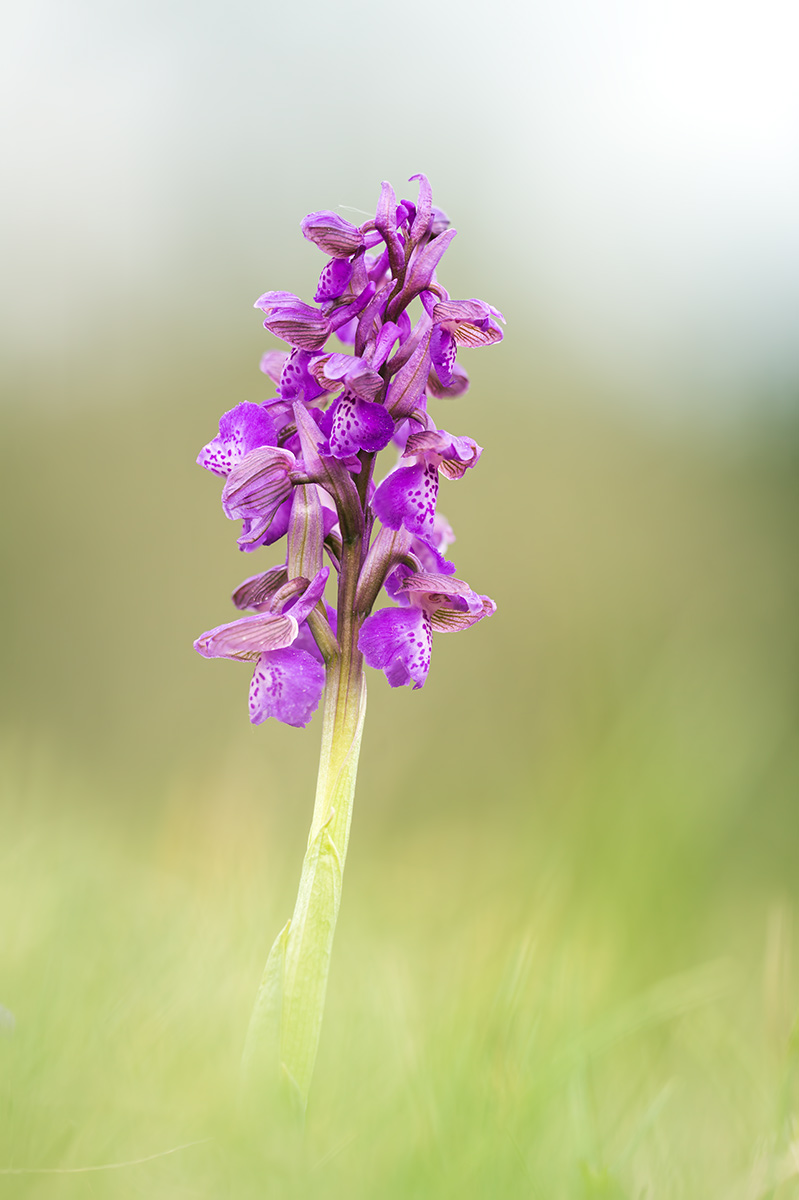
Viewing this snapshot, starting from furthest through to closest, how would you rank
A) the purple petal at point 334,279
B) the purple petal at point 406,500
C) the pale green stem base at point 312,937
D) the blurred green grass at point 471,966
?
the purple petal at point 334,279 < the purple petal at point 406,500 < the pale green stem base at point 312,937 < the blurred green grass at point 471,966

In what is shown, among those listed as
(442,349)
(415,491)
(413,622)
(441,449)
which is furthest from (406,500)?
(442,349)

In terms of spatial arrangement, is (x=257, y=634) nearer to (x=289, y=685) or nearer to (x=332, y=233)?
(x=289, y=685)

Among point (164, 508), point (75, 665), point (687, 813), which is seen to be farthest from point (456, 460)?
point (164, 508)

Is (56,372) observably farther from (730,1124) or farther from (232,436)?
(730,1124)

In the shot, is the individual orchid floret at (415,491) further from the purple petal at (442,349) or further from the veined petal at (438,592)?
the purple petal at (442,349)

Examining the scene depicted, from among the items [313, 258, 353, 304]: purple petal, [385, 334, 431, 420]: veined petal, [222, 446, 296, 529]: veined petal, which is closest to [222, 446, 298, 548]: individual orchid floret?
→ [222, 446, 296, 529]: veined petal

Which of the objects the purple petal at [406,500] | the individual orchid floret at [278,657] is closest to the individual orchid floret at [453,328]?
the purple petal at [406,500]
